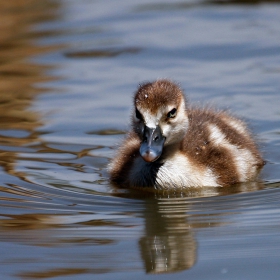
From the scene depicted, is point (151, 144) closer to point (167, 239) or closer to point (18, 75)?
point (167, 239)

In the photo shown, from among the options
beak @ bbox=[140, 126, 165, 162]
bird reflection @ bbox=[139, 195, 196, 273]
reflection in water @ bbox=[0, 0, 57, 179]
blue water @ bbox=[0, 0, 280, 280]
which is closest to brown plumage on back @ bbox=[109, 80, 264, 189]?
beak @ bbox=[140, 126, 165, 162]

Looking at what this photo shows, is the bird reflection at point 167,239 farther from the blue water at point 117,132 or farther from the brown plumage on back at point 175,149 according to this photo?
the brown plumage on back at point 175,149

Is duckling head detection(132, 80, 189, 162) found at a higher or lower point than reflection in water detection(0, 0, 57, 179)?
higher

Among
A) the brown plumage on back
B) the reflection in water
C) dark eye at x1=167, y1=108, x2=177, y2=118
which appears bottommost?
the reflection in water

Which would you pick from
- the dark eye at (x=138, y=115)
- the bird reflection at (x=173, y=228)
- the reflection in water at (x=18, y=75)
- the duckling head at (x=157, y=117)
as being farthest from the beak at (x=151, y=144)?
the reflection in water at (x=18, y=75)

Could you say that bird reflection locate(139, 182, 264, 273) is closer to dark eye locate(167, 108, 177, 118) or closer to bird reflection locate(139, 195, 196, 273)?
bird reflection locate(139, 195, 196, 273)

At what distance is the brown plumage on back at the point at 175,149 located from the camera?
16.4 ft

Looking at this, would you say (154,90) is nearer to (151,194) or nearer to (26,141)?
(151,194)

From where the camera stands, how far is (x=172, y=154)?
533 centimetres

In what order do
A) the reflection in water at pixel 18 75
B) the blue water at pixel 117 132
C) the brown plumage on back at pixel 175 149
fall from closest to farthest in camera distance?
the blue water at pixel 117 132
the brown plumage on back at pixel 175 149
the reflection in water at pixel 18 75

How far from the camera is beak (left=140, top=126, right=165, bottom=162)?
4871 millimetres

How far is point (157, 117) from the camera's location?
197 inches

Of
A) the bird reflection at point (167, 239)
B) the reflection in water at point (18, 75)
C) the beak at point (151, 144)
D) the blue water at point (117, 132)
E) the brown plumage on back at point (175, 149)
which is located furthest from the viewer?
the reflection in water at point (18, 75)

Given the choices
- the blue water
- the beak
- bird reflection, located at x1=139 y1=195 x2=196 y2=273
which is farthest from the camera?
the beak
